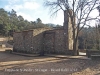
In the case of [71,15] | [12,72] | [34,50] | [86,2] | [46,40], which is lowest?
[12,72]

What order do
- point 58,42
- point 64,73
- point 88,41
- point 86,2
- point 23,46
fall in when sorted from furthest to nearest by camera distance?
1. point 88,41
2. point 23,46
3. point 58,42
4. point 86,2
5. point 64,73

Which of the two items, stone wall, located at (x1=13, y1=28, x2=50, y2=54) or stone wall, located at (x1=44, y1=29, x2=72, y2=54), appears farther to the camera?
stone wall, located at (x1=13, y1=28, x2=50, y2=54)

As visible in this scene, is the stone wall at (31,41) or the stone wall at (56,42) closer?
the stone wall at (56,42)

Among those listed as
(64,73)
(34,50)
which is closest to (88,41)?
(34,50)

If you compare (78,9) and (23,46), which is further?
(23,46)

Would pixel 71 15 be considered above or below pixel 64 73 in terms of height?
above

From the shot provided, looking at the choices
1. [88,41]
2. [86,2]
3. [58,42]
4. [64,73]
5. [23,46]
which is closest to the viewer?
[64,73]

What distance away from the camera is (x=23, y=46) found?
2450 centimetres

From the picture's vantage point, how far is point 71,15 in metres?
22.4

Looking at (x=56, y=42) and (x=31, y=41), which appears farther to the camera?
(x=56, y=42)

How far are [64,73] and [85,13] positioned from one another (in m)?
13.4

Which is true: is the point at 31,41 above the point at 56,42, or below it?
above

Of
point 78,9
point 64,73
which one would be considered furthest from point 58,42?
point 64,73

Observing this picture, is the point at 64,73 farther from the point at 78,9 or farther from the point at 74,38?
the point at 78,9
